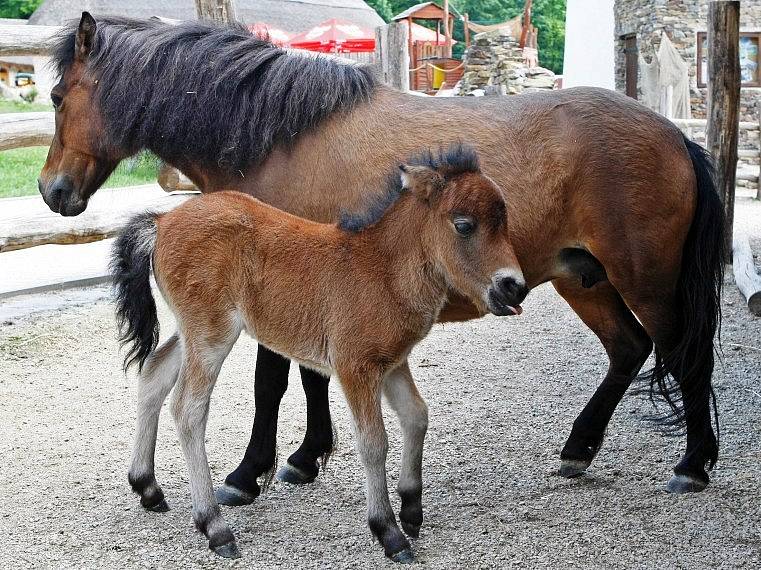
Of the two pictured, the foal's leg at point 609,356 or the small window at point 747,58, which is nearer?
the foal's leg at point 609,356

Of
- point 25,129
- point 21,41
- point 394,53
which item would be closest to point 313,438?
point 25,129

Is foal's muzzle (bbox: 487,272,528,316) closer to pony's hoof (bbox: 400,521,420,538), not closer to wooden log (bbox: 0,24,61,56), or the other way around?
pony's hoof (bbox: 400,521,420,538)

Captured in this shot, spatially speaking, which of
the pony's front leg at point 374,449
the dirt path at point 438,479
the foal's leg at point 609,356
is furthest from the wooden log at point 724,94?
the pony's front leg at point 374,449

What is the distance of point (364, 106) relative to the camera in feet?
12.9

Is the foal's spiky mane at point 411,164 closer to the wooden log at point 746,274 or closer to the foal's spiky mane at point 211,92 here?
the foal's spiky mane at point 211,92

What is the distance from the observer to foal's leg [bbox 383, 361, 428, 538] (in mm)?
3436

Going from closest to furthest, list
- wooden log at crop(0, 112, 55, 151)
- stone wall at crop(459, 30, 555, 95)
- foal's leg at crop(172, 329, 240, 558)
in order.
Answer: foal's leg at crop(172, 329, 240, 558)
wooden log at crop(0, 112, 55, 151)
stone wall at crop(459, 30, 555, 95)

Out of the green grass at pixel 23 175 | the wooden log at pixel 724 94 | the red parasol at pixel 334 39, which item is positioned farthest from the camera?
the red parasol at pixel 334 39

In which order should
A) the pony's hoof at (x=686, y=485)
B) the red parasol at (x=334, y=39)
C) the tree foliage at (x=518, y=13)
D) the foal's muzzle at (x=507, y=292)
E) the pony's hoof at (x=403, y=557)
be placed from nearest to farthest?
the foal's muzzle at (x=507, y=292), the pony's hoof at (x=403, y=557), the pony's hoof at (x=686, y=485), the red parasol at (x=334, y=39), the tree foliage at (x=518, y=13)

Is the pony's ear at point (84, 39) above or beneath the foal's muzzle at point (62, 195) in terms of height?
above

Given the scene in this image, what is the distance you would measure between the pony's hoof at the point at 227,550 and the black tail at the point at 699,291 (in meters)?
1.95

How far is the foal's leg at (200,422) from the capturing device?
336cm

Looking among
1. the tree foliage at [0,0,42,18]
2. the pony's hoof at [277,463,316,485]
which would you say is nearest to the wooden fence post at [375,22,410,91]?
the pony's hoof at [277,463,316,485]

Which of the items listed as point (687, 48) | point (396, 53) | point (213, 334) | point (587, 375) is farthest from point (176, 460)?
point (687, 48)
